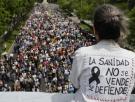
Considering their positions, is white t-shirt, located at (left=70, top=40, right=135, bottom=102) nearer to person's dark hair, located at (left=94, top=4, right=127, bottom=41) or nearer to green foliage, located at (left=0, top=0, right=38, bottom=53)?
person's dark hair, located at (left=94, top=4, right=127, bottom=41)

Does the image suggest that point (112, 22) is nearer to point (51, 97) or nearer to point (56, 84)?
point (51, 97)

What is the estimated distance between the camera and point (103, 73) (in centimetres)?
444

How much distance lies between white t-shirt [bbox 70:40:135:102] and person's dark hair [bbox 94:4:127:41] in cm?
7

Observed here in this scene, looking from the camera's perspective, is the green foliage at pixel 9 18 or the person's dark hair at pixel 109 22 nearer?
the person's dark hair at pixel 109 22

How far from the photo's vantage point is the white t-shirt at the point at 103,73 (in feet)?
14.5

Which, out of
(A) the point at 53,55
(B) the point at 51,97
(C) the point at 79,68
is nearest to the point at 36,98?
(B) the point at 51,97

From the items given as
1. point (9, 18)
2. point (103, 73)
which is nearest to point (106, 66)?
point (103, 73)

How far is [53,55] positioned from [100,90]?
35.8 m

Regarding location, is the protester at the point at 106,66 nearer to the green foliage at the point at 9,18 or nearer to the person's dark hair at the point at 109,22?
the person's dark hair at the point at 109,22

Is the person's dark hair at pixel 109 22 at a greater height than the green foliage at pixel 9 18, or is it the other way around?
the person's dark hair at pixel 109 22

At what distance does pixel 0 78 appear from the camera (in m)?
31.5

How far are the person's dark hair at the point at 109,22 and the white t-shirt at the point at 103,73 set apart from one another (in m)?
0.07

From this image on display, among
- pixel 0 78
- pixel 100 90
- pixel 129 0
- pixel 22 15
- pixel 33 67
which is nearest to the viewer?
pixel 100 90

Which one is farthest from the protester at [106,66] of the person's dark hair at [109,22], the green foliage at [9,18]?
the green foliage at [9,18]
